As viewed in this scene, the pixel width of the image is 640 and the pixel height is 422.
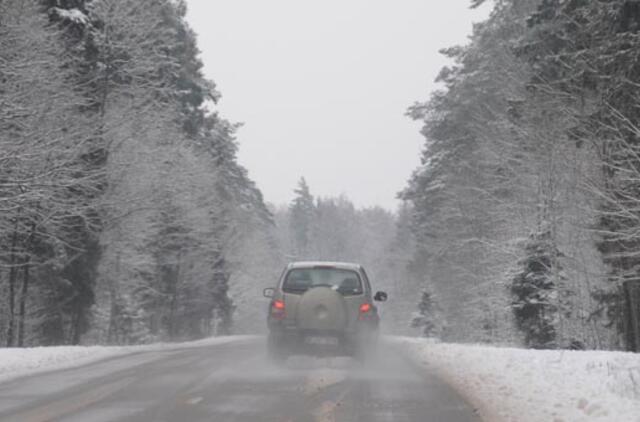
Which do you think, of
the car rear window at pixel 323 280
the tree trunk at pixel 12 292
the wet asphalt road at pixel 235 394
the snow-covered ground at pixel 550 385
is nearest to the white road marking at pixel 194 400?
the wet asphalt road at pixel 235 394

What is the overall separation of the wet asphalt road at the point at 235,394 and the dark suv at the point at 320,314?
0.41m

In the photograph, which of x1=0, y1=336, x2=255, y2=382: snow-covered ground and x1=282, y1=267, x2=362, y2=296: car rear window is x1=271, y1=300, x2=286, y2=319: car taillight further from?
x1=0, y1=336, x2=255, y2=382: snow-covered ground

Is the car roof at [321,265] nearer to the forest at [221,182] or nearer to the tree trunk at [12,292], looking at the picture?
the forest at [221,182]

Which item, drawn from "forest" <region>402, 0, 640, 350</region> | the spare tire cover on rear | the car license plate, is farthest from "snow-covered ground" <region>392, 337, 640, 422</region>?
"forest" <region>402, 0, 640, 350</region>

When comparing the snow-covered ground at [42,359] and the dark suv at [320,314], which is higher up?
the dark suv at [320,314]

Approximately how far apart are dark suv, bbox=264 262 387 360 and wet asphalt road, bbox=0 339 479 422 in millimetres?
413

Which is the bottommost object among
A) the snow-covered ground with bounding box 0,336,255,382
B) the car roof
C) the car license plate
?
the snow-covered ground with bounding box 0,336,255,382

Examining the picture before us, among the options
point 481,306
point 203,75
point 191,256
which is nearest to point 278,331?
point 481,306

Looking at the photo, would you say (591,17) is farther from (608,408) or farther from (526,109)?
(608,408)

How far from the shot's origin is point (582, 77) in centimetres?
1557

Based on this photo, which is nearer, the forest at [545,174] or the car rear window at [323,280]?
the car rear window at [323,280]

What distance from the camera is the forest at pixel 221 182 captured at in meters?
16.1

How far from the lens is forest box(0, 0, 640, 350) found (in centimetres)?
1614

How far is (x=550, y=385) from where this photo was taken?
9664mm
